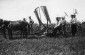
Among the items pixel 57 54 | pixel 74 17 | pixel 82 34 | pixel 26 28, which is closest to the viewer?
pixel 57 54

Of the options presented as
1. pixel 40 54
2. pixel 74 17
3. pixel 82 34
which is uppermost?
pixel 74 17

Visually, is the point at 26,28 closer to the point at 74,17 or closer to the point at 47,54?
the point at 74,17

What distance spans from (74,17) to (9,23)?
8.07 m

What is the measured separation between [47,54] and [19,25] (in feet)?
39.8

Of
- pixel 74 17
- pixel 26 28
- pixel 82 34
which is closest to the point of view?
pixel 82 34

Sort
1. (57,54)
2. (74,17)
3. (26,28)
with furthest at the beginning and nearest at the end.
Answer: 1. (26,28)
2. (74,17)
3. (57,54)

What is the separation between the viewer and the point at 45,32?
19.6 metres

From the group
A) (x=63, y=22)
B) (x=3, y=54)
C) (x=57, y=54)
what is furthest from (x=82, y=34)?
(x=63, y=22)

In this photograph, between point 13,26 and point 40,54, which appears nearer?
point 40,54

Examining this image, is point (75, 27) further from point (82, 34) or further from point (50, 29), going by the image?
point (82, 34)

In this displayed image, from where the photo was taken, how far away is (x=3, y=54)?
8.81 m

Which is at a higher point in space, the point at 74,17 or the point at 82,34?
the point at 74,17

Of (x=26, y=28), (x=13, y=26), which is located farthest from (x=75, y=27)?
(x=13, y=26)

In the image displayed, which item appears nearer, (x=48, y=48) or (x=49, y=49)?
(x=49, y=49)
